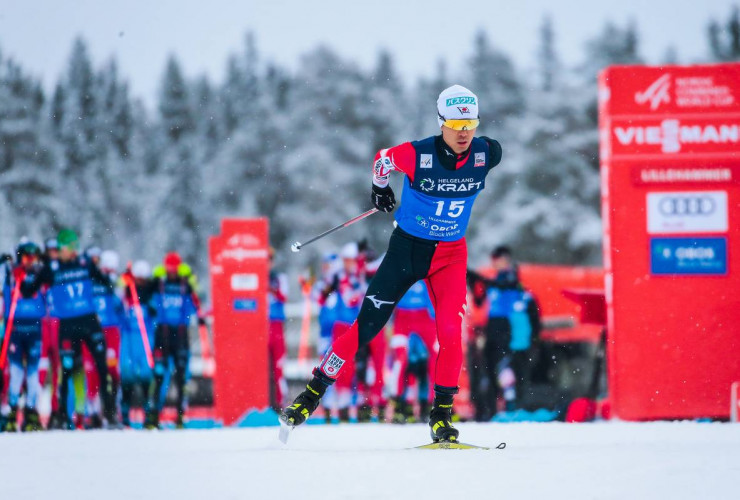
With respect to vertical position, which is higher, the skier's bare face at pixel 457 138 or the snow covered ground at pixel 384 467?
the skier's bare face at pixel 457 138

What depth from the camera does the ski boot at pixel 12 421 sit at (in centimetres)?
1082

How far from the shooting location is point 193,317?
12.6 meters

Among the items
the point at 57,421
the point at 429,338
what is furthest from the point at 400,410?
the point at 57,421

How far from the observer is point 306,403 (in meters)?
6.13

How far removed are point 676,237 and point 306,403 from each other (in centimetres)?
409

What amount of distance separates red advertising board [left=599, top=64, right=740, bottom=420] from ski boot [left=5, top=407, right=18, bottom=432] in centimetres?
596

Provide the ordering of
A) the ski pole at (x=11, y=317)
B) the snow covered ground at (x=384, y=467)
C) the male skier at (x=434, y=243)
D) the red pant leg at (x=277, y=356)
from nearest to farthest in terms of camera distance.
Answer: the snow covered ground at (x=384, y=467), the male skier at (x=434, y=243), the ski pole at (x=11, y=317), the red pant leg at (x=277, y=356)

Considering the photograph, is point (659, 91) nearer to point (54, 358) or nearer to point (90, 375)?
point (90, 375)

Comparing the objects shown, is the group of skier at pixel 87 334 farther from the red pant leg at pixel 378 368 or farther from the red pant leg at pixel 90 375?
the red pant leg at pixel 378 368

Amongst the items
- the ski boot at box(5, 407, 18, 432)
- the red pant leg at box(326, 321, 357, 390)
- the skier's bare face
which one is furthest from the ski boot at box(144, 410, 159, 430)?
the skier's bare face

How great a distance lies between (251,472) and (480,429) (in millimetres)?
2783

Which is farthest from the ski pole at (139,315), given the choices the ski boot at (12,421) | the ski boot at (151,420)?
the ski boot at (12,421)

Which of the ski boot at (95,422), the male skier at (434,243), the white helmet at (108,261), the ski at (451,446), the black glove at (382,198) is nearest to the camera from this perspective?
the ski at (451,446)

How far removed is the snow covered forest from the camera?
1973 inches
